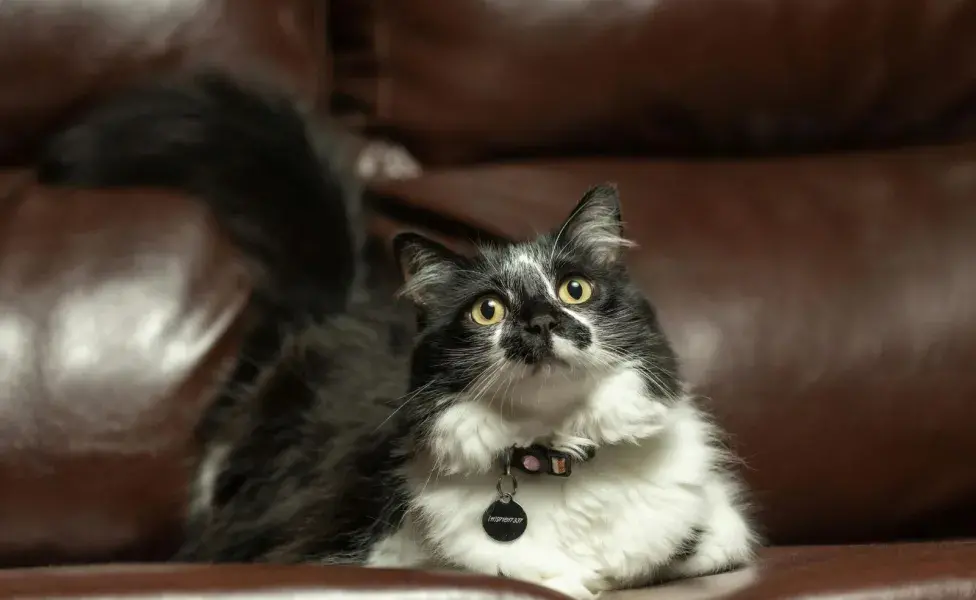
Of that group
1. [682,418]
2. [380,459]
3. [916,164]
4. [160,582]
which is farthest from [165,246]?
[916,164]

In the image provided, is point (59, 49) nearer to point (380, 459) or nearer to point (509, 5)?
point (509, 5)

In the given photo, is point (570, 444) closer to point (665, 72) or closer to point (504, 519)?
point (504, 519)

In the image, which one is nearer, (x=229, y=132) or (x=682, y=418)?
(x=682, y=418)

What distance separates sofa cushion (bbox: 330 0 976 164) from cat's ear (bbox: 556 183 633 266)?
15.7 inches

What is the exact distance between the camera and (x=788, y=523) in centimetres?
126

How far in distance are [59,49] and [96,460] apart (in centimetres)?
63

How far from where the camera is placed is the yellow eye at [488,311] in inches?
38.5

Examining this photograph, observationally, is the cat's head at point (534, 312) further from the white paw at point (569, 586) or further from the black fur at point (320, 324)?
the white paw at point (569, 586)

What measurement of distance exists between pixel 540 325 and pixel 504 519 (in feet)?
0.72

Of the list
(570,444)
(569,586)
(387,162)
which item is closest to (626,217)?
(387,162)

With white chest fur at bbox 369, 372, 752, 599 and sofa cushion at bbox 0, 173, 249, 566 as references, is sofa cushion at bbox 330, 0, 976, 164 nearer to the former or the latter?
sofa cushion at bbox 0, 173, 249, 566

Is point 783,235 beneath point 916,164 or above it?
beneath

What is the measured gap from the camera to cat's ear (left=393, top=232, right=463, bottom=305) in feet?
3.44

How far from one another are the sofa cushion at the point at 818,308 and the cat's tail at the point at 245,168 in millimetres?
151
